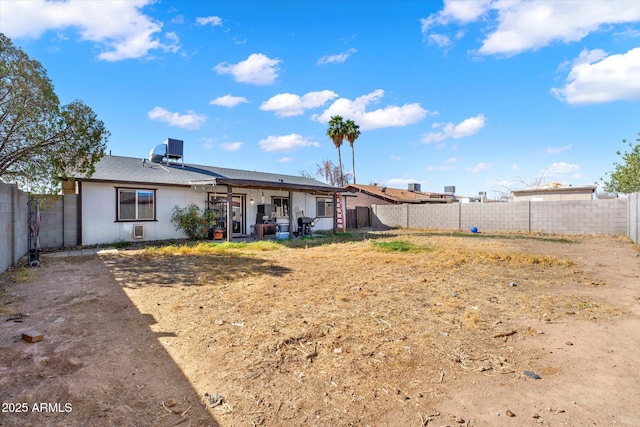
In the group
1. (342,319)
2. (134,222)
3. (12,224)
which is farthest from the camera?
(134,222)

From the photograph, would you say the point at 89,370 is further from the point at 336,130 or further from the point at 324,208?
the point at 336,130

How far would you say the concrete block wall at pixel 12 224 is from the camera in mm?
6344

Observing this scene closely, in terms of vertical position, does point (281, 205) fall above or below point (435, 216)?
above

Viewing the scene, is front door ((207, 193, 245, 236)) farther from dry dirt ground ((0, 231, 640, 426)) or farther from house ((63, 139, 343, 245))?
dry dirt ground ((0, 231, 640, 426))

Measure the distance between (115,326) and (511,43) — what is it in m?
15.6

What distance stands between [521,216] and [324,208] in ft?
36.7

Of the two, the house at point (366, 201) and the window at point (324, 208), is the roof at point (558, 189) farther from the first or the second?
the window at point (324, 208)

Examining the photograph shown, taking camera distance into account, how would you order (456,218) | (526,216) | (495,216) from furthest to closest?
(456,218) < (495,216) < (526,216)

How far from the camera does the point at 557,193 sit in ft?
71.1

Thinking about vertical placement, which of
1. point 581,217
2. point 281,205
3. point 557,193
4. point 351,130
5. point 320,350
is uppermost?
A: point 351,130

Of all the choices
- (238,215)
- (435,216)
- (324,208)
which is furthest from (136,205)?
(435,216)

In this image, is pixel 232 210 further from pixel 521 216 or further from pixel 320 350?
pixel 521 216

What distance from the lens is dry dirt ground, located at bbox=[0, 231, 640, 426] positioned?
2.28 meters

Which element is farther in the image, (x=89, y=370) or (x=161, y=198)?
(x=161, y=198)
